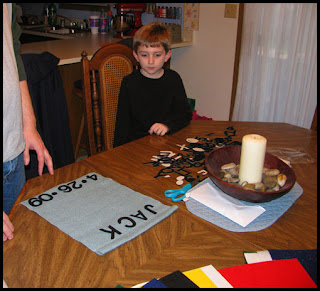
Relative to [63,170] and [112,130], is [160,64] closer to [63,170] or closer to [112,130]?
[112,130]

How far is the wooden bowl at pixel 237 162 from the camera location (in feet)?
3.15

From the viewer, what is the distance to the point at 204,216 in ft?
3.20

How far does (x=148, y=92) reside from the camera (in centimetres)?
182

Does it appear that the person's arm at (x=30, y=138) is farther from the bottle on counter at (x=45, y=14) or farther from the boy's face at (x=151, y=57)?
the bottle on counter at (x=45, y=14)

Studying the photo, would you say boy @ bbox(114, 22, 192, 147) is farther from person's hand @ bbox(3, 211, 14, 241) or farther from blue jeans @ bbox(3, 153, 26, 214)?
person's hand @ bbox(3, 211, 14, 241)

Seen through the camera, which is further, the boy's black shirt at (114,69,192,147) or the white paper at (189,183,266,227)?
the boy's black shirt at (114,69,192,147)

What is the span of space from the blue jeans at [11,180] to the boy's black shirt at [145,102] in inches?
24.2

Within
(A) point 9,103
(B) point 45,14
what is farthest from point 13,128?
(B) point 45,14

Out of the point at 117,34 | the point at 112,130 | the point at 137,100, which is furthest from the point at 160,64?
the point at 117,34

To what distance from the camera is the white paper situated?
96cm

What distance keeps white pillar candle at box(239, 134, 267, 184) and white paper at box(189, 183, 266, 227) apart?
0.25 feet

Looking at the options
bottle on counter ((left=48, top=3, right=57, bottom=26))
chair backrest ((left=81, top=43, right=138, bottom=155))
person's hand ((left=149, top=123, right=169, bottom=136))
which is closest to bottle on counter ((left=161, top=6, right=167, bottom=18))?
bottle on counter ((left=48, top=3, right=57, bottom=26))

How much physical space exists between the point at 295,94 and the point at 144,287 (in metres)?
2.39

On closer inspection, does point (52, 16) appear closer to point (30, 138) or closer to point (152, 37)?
point (152, 37)
